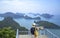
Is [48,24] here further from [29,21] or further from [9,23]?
[9,23]

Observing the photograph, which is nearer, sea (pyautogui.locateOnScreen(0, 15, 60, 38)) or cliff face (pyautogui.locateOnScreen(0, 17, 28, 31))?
sea (pyautogui.locateOnScreen(0, 15, 60, 38))

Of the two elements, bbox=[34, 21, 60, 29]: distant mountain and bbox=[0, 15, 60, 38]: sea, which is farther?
bbox=[34, 21, 60, 29]: distant mountain

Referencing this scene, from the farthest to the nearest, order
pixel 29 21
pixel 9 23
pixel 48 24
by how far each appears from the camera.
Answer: pixel 9 23 < pixel 48 24 < pixel 29 21

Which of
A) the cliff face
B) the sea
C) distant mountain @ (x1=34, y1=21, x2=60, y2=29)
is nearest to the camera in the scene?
the sea

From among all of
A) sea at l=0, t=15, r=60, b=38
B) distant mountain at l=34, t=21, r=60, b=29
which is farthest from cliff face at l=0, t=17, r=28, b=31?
distant mountain at l=34, t=21, r=60, b=29

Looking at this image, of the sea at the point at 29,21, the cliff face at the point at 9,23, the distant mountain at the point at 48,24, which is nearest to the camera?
the sea at the point at 29,21

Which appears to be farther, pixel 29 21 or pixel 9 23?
pixel 9 23

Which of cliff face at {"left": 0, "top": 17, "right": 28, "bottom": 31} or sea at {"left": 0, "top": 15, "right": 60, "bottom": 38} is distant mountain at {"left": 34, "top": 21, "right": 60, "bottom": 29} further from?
cliff face at {"left": 0, "top": 17, "right": 28, "bottom": 31}

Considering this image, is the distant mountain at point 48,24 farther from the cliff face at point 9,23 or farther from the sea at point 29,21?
the cliff face at point 9,23

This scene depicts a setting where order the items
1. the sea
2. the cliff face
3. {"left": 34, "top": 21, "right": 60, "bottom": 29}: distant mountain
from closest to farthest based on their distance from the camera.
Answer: the sea < {"left": 34, "top": 21, "right": 60, "bottom": 29}: distant mountain < the cliff face

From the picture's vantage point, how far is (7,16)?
14422 millimetres

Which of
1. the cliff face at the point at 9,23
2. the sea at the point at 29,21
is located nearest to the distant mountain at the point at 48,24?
the sea at the point at 29,21

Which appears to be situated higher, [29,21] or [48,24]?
[29,21]

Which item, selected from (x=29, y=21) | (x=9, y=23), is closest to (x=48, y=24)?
(x=29, y=21)
